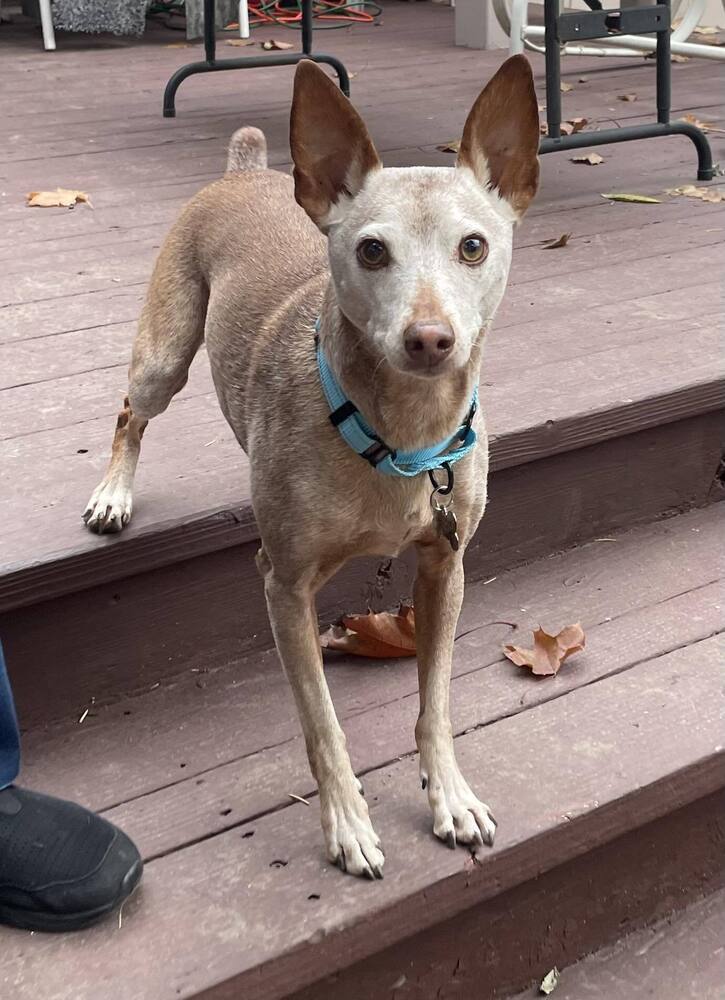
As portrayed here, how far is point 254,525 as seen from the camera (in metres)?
2.28

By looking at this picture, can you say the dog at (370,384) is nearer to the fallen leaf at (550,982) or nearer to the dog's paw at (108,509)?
the dog's paw at (108,509)

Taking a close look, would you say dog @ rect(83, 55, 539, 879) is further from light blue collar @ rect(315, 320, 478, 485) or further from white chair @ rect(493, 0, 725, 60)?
white chair @ rect(493, 0, 725, 60)

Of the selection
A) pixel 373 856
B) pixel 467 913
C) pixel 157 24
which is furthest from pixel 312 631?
pixel 157 24

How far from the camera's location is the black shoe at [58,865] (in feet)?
5.74

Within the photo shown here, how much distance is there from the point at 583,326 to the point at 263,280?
1180 mm

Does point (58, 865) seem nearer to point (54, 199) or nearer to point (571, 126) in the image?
point (54, 199)

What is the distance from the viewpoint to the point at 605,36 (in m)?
4.18

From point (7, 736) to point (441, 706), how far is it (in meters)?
0.66

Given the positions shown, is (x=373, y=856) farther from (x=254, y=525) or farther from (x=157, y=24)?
(x=157, y=24)

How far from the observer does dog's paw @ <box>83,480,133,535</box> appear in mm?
2150

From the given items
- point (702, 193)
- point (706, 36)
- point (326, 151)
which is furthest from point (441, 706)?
point (706, 36)

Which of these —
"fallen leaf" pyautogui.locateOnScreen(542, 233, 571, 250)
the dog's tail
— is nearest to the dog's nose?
the dog's tail

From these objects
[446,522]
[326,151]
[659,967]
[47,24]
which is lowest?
[659,967]

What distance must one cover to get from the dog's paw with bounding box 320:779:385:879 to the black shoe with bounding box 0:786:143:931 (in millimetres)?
281
